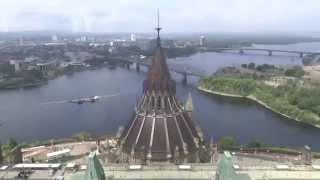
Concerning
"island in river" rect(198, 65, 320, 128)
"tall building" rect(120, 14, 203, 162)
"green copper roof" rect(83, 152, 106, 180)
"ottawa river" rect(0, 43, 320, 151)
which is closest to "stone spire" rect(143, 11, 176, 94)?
"tall building" rect(120, 14, 203, 162)

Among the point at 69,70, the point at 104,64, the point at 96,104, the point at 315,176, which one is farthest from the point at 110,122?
the point at 104,64

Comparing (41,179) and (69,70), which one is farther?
(69,70)

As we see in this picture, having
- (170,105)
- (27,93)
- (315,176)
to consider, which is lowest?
(27,93)

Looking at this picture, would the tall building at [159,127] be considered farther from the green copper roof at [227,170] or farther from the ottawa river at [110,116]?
the ottawa river at [110,116]

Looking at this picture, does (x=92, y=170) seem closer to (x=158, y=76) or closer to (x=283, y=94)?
(x=158, y=76)

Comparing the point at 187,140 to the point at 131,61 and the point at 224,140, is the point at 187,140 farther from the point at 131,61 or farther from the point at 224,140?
the point at 131,61

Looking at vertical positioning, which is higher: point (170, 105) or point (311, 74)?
point (170, 105)

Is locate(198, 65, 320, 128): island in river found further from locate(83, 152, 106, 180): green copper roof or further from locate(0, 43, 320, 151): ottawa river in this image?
locate(83, 152, 106, 180): green copper roof
